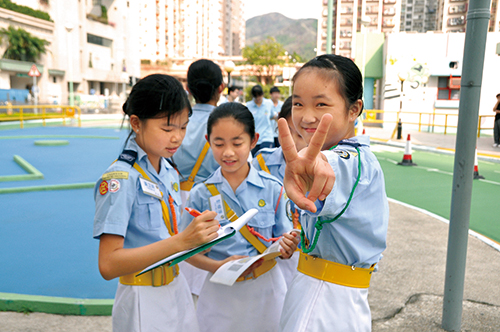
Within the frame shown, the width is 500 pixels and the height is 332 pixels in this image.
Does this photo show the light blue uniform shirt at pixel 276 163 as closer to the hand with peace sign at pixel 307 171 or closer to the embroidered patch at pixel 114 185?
the embroidered patch at pixel 114 185

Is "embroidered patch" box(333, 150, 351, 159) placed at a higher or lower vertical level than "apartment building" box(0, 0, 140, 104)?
lower

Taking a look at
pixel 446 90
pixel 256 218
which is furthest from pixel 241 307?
pixel 446 90

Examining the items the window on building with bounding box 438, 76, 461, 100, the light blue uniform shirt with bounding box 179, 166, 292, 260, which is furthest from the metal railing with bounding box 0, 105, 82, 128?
the light blue uniform shirt with bounding box 179, 166, 292, 260

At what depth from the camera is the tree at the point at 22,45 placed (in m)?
36.1

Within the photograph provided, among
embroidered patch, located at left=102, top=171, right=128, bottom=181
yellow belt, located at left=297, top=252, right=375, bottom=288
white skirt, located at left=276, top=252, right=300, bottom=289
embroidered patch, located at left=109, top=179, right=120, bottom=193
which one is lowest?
white skirt, located at left=276, top=252, right=300, bottom=289

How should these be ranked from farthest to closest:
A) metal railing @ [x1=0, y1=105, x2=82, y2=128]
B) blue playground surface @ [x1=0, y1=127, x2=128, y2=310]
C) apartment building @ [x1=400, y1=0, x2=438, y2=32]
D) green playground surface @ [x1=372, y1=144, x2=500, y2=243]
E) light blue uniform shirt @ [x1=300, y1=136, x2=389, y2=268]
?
apartment building @ [x1=400, y1=0, x2=438, y2=32]
metal railing @ [x1=0, y1=105, x2=82, y2=128]
green playground surface @ [x1=372, y1=144, x2=500, y2=243]
blue playground surface @ [x1=0, y1=127, x2=128, y2=310]
light blue uniform shirt @ [x1=300, y1=136, x2=389, y2=268]

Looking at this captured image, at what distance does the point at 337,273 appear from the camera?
1.57 meters

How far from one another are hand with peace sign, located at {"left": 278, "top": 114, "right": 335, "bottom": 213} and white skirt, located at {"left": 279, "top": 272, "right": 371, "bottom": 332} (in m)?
0.44

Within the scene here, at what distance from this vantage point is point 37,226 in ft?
17.4

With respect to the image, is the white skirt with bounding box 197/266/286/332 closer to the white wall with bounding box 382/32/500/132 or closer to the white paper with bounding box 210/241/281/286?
the white paper with bounding box 210/241/281/286

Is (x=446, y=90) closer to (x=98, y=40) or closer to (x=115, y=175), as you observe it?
(x=115, y=175)

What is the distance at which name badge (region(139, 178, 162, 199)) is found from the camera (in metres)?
1.80

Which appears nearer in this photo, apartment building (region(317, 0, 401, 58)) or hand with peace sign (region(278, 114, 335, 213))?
hand with peace sign (region(278, 114, 335, 213))

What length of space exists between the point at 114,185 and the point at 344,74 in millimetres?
967
